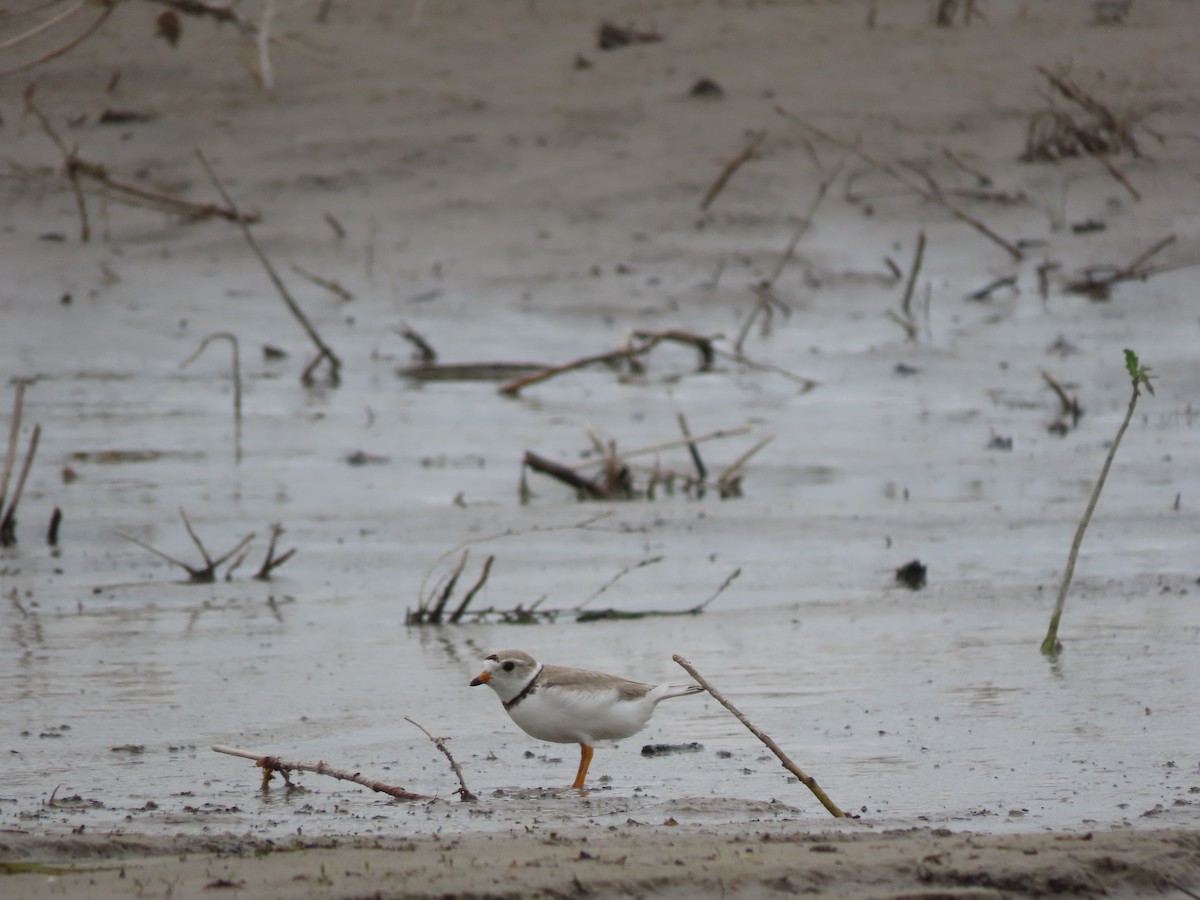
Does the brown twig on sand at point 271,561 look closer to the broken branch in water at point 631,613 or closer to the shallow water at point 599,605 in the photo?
the shallow water at point 599,605

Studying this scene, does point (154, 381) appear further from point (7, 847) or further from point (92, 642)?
→ point (7, 847)

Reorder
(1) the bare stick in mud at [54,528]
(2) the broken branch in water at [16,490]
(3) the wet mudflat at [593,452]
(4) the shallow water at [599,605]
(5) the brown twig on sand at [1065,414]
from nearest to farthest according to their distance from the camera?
(4) the shallow water at [599,605] → (3) the wet mudflat at [593,452] → (2) the broken branch in water at [16,490] → (1) the bare stick in mud at [54,528] → (5) the brown twig on sand at [1065,414]

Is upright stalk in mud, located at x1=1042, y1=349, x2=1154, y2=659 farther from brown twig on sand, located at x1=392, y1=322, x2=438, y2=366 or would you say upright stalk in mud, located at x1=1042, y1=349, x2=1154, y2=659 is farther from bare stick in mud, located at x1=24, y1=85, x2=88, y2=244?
bare stick in mud, located at x1=24, y1=85, x2=88, y2=244

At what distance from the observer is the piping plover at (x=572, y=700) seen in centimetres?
397

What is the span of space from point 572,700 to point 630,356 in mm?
5434

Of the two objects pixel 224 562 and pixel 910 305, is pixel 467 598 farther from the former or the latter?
pixel 910 305

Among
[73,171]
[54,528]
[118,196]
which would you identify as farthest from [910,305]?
[54,528]

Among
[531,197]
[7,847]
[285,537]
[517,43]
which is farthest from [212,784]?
[517,43]

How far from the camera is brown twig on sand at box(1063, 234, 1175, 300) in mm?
10438

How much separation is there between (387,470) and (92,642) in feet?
8.87

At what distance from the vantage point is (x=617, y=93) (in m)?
12.9

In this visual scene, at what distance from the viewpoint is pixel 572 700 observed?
3961mm

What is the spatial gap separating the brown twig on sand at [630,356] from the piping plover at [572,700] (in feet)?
15.4

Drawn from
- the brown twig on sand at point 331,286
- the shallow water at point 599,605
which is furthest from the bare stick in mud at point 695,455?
the brown twig on sand at point 331,286
